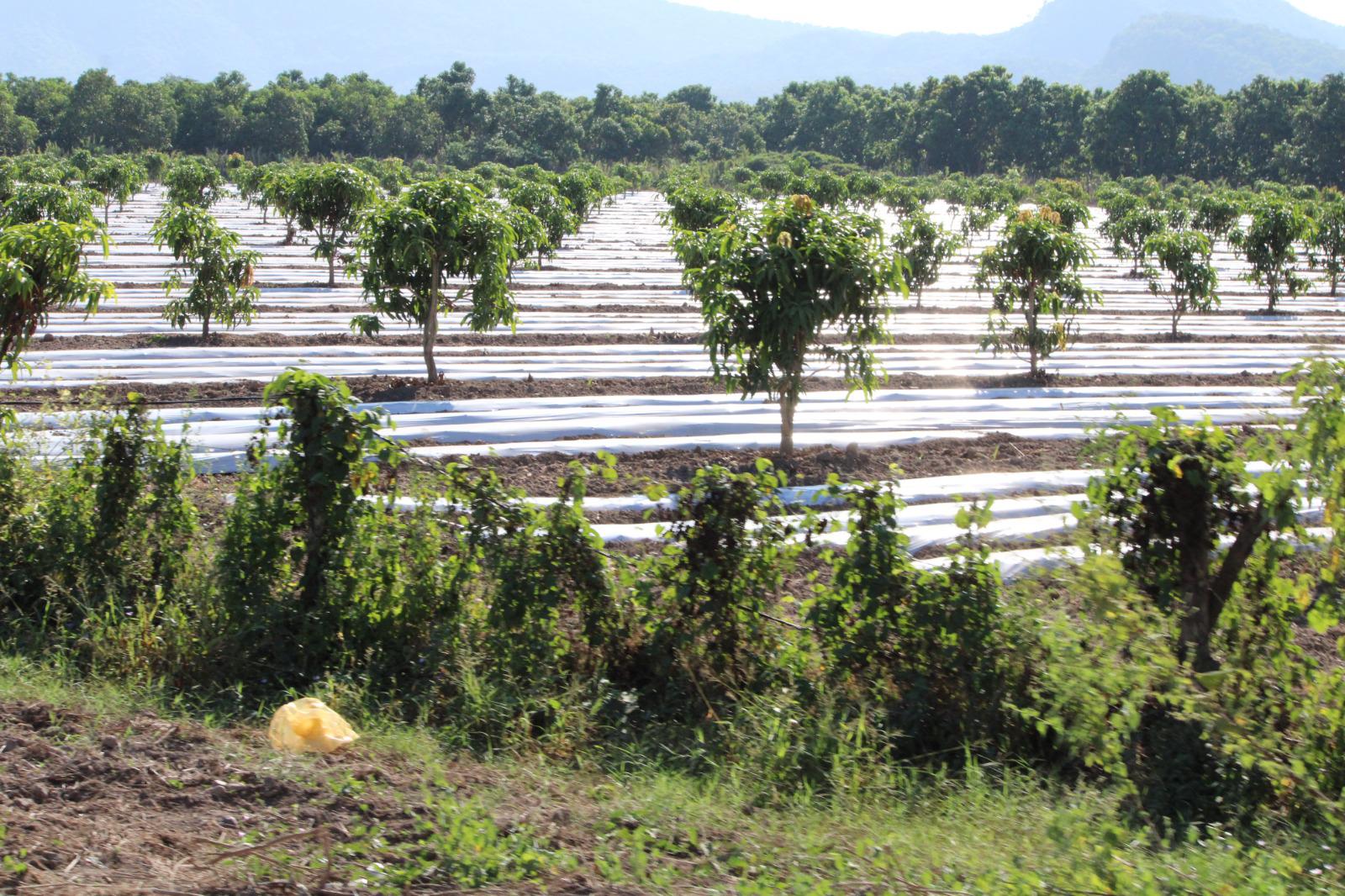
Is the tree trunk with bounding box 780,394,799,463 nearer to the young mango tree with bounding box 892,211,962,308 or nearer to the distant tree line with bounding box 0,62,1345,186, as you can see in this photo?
the young mango tree with bounding box 892,211,962,308

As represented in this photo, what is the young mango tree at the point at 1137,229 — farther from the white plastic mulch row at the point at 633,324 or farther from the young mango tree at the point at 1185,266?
the young mango tree at the point at 1185,266

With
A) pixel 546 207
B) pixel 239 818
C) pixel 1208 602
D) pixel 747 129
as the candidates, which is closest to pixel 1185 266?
pixel 546 207

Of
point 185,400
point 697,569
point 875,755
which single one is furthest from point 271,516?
point 185,400

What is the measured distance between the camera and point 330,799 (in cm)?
338

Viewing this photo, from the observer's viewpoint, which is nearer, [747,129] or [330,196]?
[330,196]

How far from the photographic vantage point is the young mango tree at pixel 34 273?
5.95 m

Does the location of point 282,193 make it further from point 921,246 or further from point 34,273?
point 34,273

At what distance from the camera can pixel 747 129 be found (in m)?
75.6

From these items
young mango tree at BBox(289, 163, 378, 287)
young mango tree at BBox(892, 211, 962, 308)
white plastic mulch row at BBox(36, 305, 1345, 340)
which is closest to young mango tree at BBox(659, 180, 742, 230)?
white plastic mulch row at BBox(36, 305, 1345, 340)

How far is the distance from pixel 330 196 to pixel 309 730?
15542mm

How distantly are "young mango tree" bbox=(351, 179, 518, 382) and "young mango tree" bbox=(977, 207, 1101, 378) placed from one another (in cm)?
566

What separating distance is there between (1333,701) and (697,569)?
8.05ft

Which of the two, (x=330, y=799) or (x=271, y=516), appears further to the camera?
(x=271, y=516)

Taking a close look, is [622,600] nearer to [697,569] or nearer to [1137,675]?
[697,569]
